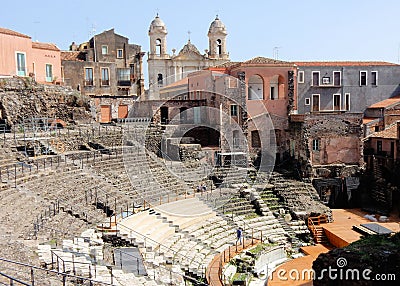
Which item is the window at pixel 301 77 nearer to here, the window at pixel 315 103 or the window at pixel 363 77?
the window at pixel 315 103

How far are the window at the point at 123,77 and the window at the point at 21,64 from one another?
39.5ft

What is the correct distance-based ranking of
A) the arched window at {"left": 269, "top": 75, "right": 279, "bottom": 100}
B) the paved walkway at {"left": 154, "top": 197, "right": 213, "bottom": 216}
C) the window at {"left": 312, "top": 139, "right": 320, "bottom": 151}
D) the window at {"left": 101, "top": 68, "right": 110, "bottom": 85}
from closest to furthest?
1. the paved walkway at {"left": 154, "top": 197, "right": 213, "bottom": 216}
2. the window at {"left": 312, "top": 139, "right": 320, "bottom": 151}
3. the arched window at {"left": 269, "top": 75, "right": 279, "bottom": 100}
4. the window at {"left": 101, "top": 68, "right": 110, "bottom": 85}

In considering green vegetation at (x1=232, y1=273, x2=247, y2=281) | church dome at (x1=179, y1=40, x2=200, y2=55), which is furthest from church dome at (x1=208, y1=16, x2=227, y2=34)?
green vegetation at (x1=232, y1=273, x2=247, y2=281)

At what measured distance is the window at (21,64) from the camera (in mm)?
25562

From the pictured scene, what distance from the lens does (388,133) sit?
90.7ft

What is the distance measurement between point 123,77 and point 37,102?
1362 centimetres

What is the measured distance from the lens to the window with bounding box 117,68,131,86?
37719 mm

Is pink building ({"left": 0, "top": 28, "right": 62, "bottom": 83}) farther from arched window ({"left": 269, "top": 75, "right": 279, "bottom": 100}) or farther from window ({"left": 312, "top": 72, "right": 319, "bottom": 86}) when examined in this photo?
window ({"left": 312, "top": 72, "right": 319, "bottom": 86})

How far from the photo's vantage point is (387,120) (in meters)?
30.4

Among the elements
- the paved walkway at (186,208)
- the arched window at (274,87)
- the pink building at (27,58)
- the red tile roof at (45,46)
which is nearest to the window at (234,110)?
the arched window at (274,87)

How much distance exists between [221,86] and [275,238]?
12054 millimetres

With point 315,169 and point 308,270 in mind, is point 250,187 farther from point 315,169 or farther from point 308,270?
point 308,270

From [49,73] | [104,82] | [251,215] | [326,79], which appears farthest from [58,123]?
[326,79]

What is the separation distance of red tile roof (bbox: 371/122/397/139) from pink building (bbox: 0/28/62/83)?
71.8 ft
